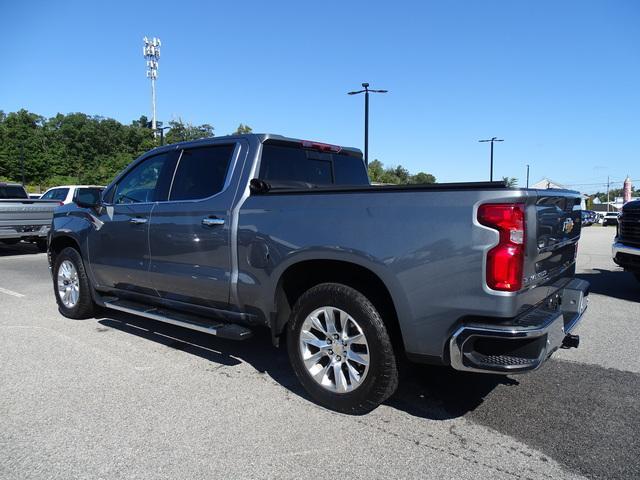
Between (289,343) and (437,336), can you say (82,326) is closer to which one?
(289,343)

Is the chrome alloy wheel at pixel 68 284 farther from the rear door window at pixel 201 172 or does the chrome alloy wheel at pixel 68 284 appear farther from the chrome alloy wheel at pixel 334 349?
the chrome alloy wheel at pixel 334 349

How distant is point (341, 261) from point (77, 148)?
8106cm

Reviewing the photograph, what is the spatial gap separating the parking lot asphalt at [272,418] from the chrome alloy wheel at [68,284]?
84 cm

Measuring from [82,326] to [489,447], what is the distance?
182 inches

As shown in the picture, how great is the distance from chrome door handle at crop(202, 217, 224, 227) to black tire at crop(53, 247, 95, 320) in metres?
2.38

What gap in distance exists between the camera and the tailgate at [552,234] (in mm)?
2959

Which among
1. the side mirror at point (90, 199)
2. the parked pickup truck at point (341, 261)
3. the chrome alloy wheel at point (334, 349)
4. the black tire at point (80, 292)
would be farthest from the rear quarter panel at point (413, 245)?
the black tire at point (80, 292)

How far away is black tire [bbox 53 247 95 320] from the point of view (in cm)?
568

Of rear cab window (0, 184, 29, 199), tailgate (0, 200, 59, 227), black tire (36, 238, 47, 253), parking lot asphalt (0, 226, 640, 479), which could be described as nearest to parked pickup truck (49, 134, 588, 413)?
parking lot asphalt (0, 226, 640, 479)

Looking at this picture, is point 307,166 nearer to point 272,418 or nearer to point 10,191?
point 272,418

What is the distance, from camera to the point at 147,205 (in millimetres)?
4746

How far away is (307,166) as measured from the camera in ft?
15.1

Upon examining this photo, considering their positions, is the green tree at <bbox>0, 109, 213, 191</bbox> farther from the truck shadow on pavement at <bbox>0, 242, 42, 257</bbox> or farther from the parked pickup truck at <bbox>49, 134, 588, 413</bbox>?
the parked pickup truck at <bbox>49, 134, 588, 413</bbox>

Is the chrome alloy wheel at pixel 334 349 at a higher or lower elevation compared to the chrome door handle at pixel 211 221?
lower
